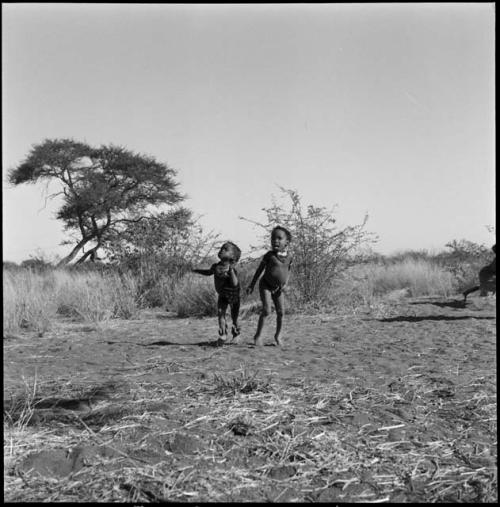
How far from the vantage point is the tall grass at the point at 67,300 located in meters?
8.52

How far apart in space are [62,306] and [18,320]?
2.01 meters

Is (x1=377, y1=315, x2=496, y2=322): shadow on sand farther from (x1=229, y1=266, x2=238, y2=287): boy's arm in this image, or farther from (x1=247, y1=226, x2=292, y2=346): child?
(x1=229, y1=266, x2=238, y2=287): boy's arm

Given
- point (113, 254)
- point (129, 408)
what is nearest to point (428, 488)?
point (129, 408)

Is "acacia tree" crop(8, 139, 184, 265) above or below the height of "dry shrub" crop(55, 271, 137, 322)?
above

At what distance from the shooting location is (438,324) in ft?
25.7

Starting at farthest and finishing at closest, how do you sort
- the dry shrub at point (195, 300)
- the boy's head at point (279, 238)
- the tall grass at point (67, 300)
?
1. the dry shrub at point (195, 300)
2. the tall grass at point (67, 300)
3. the boy's head at point (279, 238)

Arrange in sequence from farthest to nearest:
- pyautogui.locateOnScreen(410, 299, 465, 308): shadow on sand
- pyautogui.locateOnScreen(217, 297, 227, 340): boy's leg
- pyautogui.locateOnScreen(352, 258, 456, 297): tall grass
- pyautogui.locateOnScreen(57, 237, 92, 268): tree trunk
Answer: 1. pyautogui.locateOnScreen(57, 237, 92, 268): tree trunk
2. pyautogui.locateOnScreen(352, 258, 456, 297): tall grass
3. pyautogui.locateOnScreen(410, 299, 465, 308): shadow on sand
4. pyautogui.locateOnScreen(217, 297, 227, 340): boy's leg

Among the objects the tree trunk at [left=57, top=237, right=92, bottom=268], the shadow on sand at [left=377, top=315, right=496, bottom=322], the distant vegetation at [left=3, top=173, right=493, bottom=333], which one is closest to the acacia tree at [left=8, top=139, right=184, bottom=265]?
the tree trunk at [left=57, top=237, right=92, bottom=268]

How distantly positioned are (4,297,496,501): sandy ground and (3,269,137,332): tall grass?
1.48 ft

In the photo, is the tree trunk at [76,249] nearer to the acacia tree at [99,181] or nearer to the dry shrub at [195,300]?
the acacia tree at [99,181]

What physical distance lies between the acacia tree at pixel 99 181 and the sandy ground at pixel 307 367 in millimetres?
13574

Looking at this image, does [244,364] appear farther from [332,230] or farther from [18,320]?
[332,230]

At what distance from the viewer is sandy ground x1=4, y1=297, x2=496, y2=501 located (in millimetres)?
3537

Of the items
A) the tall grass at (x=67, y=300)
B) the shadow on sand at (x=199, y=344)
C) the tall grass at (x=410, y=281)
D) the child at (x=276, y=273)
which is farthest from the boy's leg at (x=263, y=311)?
Result: the tall grass at (x=410, y=281)
